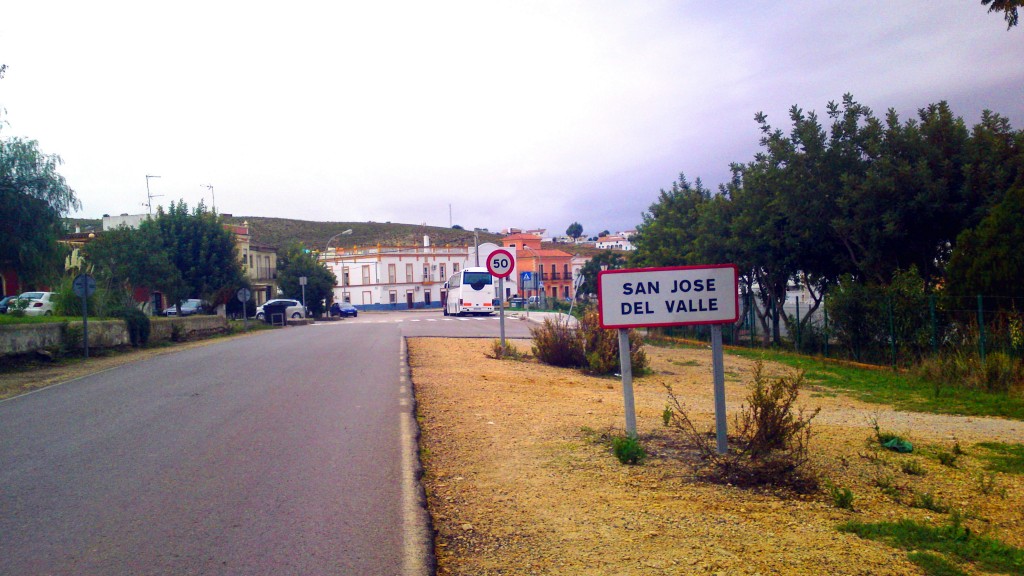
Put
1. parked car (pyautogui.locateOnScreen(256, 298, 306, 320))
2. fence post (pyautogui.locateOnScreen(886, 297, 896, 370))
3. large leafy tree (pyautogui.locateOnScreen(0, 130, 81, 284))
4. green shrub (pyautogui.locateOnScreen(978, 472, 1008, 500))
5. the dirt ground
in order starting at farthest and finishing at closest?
parked car (pyautogui.locateOnScreen(256, 298, 306, 320)), large leafy tree (pyautogui.locateOnScreen(0, 130, 81, 284)), fence post (pyautogui.locateOnScreen(886, 297, 896, 370)), green shrub (pyautogui.locateOnScreen(978, 472, 1008, 500)), the dirt ground

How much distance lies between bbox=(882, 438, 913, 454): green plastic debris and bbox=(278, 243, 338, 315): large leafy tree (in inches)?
2384

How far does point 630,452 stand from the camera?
23.1 feet

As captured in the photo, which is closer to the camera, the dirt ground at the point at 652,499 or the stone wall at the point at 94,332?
the dirt ground at the point at 652,499

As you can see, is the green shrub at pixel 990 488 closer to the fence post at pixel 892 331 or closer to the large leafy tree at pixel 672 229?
the fence post at pixel 892 331

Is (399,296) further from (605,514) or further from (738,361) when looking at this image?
(605,514)

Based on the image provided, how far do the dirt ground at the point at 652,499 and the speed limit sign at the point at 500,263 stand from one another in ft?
21.9

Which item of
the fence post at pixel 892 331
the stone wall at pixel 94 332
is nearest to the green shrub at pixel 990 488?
the fence post at pixel 892 331

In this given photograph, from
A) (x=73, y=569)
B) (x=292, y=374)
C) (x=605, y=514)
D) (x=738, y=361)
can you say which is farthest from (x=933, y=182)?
(x=73, y=569)

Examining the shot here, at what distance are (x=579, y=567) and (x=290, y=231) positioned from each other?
385 feet

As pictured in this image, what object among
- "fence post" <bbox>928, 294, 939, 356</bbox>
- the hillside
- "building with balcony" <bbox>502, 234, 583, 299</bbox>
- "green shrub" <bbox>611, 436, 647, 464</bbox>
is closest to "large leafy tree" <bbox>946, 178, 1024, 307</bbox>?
"fence post" <bbox>928, 294, 939, 356</bbox>

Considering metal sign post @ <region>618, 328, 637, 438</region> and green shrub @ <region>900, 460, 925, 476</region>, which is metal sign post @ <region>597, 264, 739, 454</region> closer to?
metal sign post @ <region>618, 328, 637, 438</region>

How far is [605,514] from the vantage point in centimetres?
564

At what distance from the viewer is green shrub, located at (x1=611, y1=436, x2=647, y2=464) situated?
704 centimetres

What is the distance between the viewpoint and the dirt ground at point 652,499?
475 centimetres
